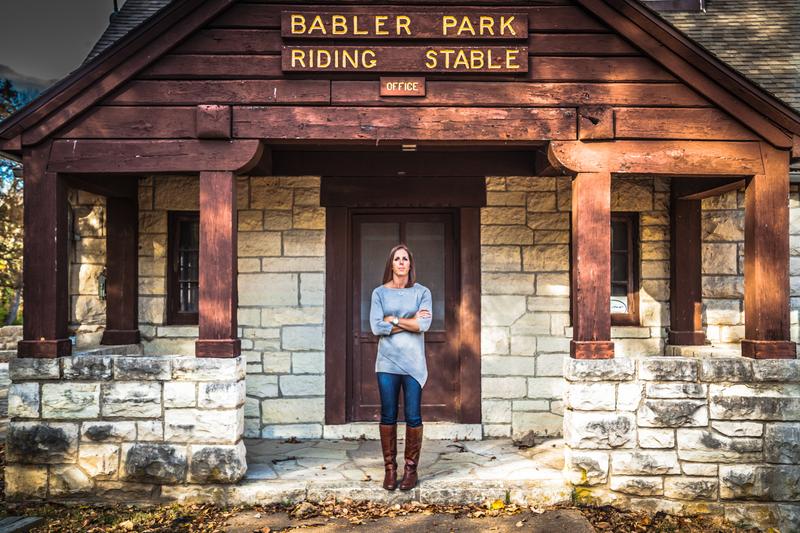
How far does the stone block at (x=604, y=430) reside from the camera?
4.74m

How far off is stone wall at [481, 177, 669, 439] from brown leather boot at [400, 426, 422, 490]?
1801mm

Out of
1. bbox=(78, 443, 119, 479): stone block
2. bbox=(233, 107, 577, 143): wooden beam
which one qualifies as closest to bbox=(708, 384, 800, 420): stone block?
bbox=(233, 107, 577, 143): wooden beam

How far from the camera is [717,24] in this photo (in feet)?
26.2

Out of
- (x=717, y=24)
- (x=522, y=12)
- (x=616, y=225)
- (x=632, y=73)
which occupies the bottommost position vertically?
(x=616, y=225)

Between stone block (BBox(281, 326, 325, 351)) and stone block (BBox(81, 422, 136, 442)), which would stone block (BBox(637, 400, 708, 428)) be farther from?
stone block (BBox(81, 422, 136, 442))

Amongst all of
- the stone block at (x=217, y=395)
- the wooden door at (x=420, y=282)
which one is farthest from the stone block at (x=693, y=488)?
the stone block at (x=217, y=395)

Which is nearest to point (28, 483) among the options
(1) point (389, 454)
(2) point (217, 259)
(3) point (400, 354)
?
(2) point (217, 259)

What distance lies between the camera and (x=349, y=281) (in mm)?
6469

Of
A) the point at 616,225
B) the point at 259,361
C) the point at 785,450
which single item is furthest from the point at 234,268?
the point at 785,450

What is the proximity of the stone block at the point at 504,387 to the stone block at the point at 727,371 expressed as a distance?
1997mm

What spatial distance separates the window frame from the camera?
6.57 m

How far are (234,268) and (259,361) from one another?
175 cm

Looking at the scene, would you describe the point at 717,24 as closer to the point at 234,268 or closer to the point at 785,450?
the point at 785,450

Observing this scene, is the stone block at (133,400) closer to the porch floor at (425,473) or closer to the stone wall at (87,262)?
the porch floor at (425,473)
